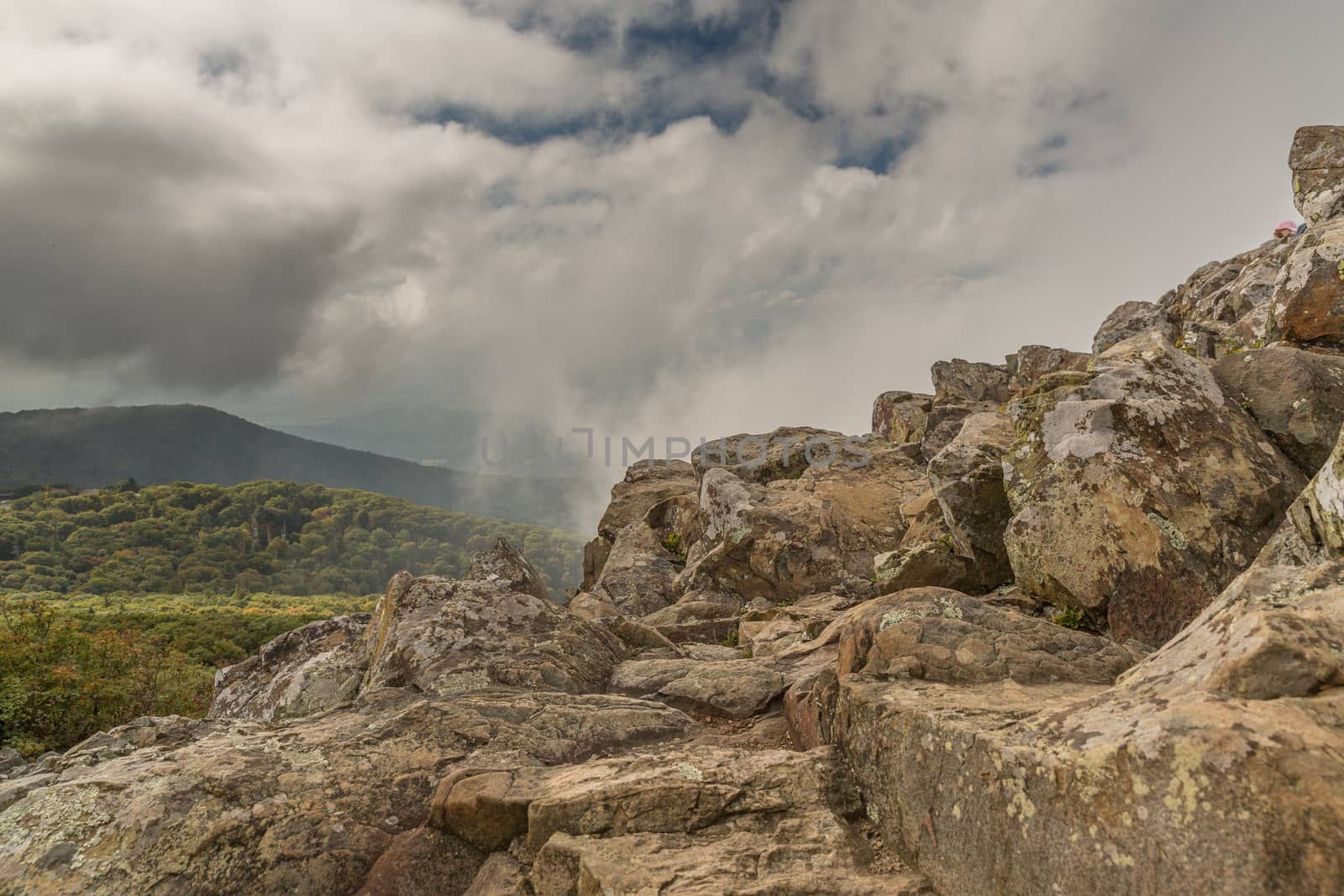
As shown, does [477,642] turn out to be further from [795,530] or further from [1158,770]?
[795,530]

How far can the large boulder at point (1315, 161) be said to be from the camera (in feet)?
96.7

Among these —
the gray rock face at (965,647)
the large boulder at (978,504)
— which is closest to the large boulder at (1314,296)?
the large boulder at (978,504)

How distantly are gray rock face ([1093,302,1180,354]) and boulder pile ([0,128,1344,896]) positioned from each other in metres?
32.8

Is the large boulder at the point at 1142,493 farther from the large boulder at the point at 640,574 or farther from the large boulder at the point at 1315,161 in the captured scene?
the large boulder at the point at 1315,161

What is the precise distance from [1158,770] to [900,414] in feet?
166

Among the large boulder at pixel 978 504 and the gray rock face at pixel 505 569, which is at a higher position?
the large boulder at pixel 978 504

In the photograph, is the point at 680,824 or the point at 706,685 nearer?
the point at 680,824

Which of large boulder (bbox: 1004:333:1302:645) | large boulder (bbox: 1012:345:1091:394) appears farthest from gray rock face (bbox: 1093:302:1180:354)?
large boulder (bbox: 1004:333:1302:645)

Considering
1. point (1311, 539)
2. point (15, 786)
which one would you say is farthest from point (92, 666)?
point (1311, 539)

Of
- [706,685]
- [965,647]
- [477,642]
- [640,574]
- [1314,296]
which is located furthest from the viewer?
[640,574]

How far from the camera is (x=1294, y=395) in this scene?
12.6m

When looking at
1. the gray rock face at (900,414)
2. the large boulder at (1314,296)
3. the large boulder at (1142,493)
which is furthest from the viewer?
the gray rock face at (900,414)

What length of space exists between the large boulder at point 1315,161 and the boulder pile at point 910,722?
63.7 feet

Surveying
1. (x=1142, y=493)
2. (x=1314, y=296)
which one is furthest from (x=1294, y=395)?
(x=1314, y=296)
